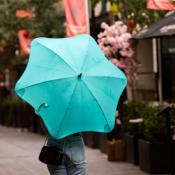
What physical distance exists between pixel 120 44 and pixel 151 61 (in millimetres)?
6222

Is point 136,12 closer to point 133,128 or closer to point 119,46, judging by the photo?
point 119,46

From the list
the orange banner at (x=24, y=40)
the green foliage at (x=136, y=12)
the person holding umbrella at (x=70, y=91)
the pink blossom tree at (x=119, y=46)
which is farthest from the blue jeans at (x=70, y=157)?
the orange banner at (x=24, y=40)

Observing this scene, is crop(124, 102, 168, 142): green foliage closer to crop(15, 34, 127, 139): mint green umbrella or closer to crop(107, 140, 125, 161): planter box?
crop(107, 140, 125, 161): planter box

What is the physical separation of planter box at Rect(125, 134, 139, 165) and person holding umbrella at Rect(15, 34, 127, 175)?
5718 mm

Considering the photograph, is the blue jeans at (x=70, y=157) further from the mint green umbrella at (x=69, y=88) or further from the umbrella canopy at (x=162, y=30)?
the umbrella canopy at (x=162, y=30)

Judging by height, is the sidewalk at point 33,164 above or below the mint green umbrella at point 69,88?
below

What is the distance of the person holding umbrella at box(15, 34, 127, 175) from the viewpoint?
5523 millimetres

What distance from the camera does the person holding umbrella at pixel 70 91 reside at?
5.52 metres

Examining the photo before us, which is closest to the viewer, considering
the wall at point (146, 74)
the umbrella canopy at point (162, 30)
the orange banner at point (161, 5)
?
the umbrella canopy at point (162, 30)

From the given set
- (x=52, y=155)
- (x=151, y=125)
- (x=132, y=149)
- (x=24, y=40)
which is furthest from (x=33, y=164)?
(x=24, y=40)

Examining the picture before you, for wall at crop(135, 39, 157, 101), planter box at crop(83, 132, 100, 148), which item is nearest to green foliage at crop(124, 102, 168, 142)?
planter box at crop(83, 132, 100, 148)

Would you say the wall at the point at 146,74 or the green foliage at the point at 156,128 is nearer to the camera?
the green foliage at the point at 156,128

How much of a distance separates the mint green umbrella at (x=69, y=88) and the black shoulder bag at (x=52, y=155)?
0.28 metres

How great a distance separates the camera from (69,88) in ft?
18.0
